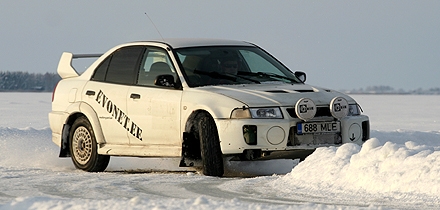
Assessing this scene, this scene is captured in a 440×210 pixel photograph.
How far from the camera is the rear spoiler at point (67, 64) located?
12172mm

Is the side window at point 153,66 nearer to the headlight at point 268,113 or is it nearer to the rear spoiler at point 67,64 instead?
the headlight at point 268,113

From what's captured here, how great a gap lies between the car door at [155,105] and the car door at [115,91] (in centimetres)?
12

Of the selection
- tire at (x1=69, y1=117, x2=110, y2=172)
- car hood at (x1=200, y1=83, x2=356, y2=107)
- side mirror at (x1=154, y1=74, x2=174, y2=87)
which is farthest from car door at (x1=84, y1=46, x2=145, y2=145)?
car hood at (x1=200, y1=83, x2=356, y2=107)

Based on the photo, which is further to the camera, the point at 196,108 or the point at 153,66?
the point at 153,66

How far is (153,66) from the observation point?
10.8 m

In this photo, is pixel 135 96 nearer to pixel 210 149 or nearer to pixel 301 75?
pixel 210 149

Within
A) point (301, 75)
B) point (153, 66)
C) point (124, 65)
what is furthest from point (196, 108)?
point (301, 75)

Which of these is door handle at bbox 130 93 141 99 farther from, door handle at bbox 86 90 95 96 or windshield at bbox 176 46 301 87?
door handle at bbox 86 90 95 96

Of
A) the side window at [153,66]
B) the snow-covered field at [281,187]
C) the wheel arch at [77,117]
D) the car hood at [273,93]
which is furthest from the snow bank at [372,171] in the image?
the wheel arch at [77,117]

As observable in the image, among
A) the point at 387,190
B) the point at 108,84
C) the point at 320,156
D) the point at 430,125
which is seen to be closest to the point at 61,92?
the point at 108,84

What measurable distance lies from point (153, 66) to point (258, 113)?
6.04 feet

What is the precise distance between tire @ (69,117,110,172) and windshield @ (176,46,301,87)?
1.60 metres

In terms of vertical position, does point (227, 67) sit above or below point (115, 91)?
above

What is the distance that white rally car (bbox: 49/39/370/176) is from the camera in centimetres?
948
